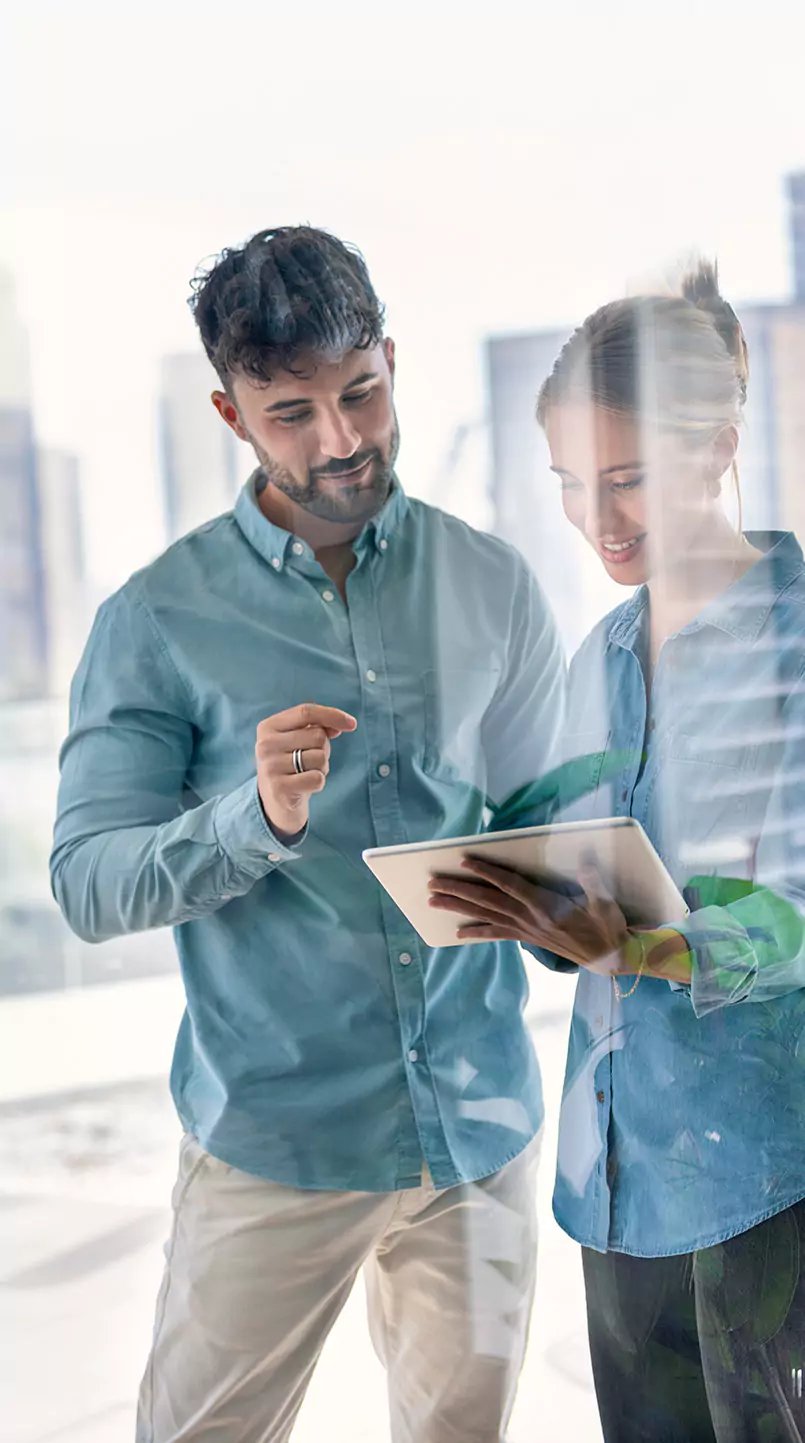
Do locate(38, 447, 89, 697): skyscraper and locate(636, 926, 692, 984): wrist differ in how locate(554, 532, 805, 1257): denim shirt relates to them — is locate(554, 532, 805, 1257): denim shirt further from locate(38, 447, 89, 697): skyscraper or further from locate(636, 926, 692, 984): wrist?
locate(38, 447, 89, 697): skyscraper

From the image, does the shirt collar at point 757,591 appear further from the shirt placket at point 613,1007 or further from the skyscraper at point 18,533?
the skyscraper at point 18,533

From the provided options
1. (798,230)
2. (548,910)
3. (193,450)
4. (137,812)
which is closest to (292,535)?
(193,450)

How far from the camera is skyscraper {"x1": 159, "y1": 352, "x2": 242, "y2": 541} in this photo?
1328 millimetres

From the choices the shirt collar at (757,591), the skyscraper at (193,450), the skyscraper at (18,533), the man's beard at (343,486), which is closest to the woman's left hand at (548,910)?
the shirt collar at (757,591)

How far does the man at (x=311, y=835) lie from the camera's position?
48.9 inches

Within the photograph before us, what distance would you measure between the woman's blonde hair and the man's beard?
19 centimetres

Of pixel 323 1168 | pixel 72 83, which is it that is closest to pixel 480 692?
pixel 323 1168

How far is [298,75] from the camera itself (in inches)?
53.1

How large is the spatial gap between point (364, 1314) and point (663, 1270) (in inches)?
15.3

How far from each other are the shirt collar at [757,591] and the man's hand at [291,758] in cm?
31

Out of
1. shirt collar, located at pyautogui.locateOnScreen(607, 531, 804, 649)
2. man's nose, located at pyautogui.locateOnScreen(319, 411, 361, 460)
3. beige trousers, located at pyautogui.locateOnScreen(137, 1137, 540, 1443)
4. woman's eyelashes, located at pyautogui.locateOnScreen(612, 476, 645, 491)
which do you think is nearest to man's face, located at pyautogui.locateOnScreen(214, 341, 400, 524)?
man's nose, located at pyautogui.locateOnScreen(319, 411, 361, 460)

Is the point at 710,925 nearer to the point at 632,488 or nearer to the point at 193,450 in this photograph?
the point at 632,488

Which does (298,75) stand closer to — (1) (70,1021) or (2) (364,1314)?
(1) (70,1021)

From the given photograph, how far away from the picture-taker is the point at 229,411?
4.19ft
